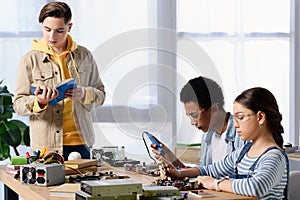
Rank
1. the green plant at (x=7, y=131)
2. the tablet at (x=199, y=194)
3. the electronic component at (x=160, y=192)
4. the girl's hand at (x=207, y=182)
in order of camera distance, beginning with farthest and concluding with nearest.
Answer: the green plant at (x=7, y=131), the girl's hand at (x=207, y=182), the tablet at (x=199, y=194), the electronic component at (x=160, y=192)

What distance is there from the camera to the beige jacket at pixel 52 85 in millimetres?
3332

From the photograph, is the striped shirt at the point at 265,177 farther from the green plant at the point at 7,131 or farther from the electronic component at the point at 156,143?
the green plant at the point at 7,131

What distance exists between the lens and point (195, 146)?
3889mm

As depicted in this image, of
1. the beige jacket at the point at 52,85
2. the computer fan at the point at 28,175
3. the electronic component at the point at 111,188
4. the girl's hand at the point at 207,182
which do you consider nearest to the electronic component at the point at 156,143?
the girl's hand at the point at 207,182

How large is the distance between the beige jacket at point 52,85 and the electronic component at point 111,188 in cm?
129

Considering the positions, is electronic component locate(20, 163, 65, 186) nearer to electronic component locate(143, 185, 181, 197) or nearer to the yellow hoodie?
electronic component locate(143, 185, 181, 197)

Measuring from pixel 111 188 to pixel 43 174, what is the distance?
0.62 metres

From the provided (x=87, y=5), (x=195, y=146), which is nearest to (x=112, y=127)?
(x=195, y=146)

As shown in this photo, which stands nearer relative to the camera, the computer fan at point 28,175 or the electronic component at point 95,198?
the electronic component at point 95,198

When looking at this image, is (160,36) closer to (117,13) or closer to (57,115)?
(117,13)

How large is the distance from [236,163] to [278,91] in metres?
2.83

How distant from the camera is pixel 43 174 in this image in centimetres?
252

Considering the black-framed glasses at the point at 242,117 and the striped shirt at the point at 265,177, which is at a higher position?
the black-framed glasses at the point at 242,117

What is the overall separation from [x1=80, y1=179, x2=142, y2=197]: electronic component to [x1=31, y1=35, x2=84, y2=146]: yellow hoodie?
133 cm
